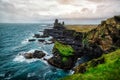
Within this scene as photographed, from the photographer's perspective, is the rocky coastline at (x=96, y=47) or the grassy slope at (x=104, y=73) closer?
the grassy slope at (x=104, y=73)

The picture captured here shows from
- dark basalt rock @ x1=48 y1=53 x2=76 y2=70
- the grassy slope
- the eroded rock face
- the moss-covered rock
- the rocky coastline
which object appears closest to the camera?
the grassy slope

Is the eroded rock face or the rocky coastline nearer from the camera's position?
the rocky coastline

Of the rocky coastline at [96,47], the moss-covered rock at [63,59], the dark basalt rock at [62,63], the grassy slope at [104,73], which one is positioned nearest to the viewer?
the grassy slope at [104,73]

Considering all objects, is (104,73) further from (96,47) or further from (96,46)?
(96,47)

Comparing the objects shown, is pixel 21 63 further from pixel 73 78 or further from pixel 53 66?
pixel 73 78

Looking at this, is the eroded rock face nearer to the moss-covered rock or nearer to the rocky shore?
the rocky shore

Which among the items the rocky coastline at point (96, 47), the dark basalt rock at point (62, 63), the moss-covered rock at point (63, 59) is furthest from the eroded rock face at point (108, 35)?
the dark basalt rock at point (62, 63)

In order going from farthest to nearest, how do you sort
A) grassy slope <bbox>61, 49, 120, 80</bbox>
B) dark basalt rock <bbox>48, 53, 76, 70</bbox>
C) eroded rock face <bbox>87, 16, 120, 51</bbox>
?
eroded rock face <bbox>87, 16, 120, 51</bbox> < dark basalt rock <bbox>48, 53, 76, 70</bbox> < grassy slope <bbox>61, 49, 120, 80</bbox>

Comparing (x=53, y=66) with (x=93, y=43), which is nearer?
(x=53, y=66)

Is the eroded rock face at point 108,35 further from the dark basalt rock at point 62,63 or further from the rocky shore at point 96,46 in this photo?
the dark basalt rock at point 62,63

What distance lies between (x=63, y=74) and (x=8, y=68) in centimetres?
2276

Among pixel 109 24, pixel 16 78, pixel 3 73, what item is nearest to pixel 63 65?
pixel 16 78

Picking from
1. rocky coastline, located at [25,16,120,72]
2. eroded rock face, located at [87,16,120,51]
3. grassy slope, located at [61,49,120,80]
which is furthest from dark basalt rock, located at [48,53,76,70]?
grassy slope, located at [61,49,120,80]

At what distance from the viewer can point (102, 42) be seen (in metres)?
67.7
